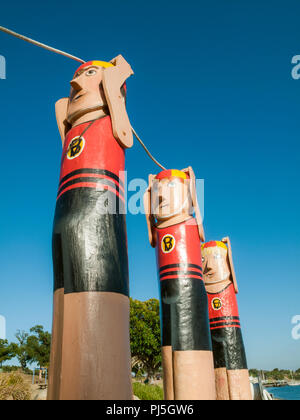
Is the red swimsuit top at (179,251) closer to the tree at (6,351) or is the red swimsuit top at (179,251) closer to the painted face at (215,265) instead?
the painted face at (215,265)

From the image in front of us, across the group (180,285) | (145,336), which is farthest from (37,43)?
(145,336)

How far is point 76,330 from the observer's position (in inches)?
97.1

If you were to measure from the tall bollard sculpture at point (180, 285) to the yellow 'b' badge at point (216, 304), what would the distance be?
2.29 m

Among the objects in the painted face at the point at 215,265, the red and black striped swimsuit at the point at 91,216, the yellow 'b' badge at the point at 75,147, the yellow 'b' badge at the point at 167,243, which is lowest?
the red and black striped swimsuit at the point at 91,216

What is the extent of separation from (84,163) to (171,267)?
2.92 metres

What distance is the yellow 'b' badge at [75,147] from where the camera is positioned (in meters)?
3.35

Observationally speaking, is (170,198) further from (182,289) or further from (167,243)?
(182,289)

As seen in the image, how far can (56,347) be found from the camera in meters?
2.53

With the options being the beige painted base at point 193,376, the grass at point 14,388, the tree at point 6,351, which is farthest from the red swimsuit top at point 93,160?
the tree at point 6,351

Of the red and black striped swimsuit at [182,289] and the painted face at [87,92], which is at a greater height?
the painted face at [87,92]

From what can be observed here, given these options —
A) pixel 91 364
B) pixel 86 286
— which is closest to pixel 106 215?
pixel 86 286

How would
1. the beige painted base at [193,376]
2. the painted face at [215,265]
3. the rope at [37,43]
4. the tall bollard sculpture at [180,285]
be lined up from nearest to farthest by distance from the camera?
the rope at [37,43] < the beige painted base at [193,376] < the tall bollard sculpture at [180,285] < the painted face at [215,265]

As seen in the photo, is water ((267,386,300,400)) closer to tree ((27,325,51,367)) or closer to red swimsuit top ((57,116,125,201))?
tree ((27,325,51,367))
